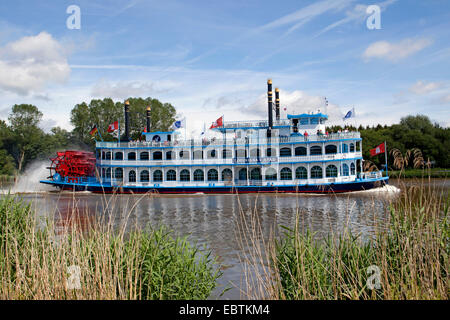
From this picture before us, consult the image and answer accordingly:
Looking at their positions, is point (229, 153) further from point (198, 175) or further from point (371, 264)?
point (371, 264)

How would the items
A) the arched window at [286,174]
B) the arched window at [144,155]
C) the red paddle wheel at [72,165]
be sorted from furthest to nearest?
the red paddle wheel at [72,165] → the arched window at [144,155] → the arched window at [286,174]

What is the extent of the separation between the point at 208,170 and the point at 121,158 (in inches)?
353

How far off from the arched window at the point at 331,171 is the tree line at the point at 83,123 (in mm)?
29976

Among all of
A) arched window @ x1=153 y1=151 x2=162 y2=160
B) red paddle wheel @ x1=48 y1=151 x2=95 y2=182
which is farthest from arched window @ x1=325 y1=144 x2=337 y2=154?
red paddle wheel @ x1=48 y1=151 x2=95 y2=182

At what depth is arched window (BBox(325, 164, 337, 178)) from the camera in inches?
1142

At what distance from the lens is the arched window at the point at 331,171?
95.2 ft

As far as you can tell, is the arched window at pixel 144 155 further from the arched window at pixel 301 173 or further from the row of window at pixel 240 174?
the arched window at pixel 301 173

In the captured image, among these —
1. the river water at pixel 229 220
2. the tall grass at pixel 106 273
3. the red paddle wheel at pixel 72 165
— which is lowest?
the river water at pixel 229 220

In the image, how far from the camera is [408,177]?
3978 centimetres

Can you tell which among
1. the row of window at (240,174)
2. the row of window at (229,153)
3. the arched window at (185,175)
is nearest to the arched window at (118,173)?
the row of window at (240,174)

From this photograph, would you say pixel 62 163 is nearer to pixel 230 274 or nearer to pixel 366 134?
pixel 230 274

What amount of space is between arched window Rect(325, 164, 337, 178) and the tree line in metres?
30.0

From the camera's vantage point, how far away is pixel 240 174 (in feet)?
104
